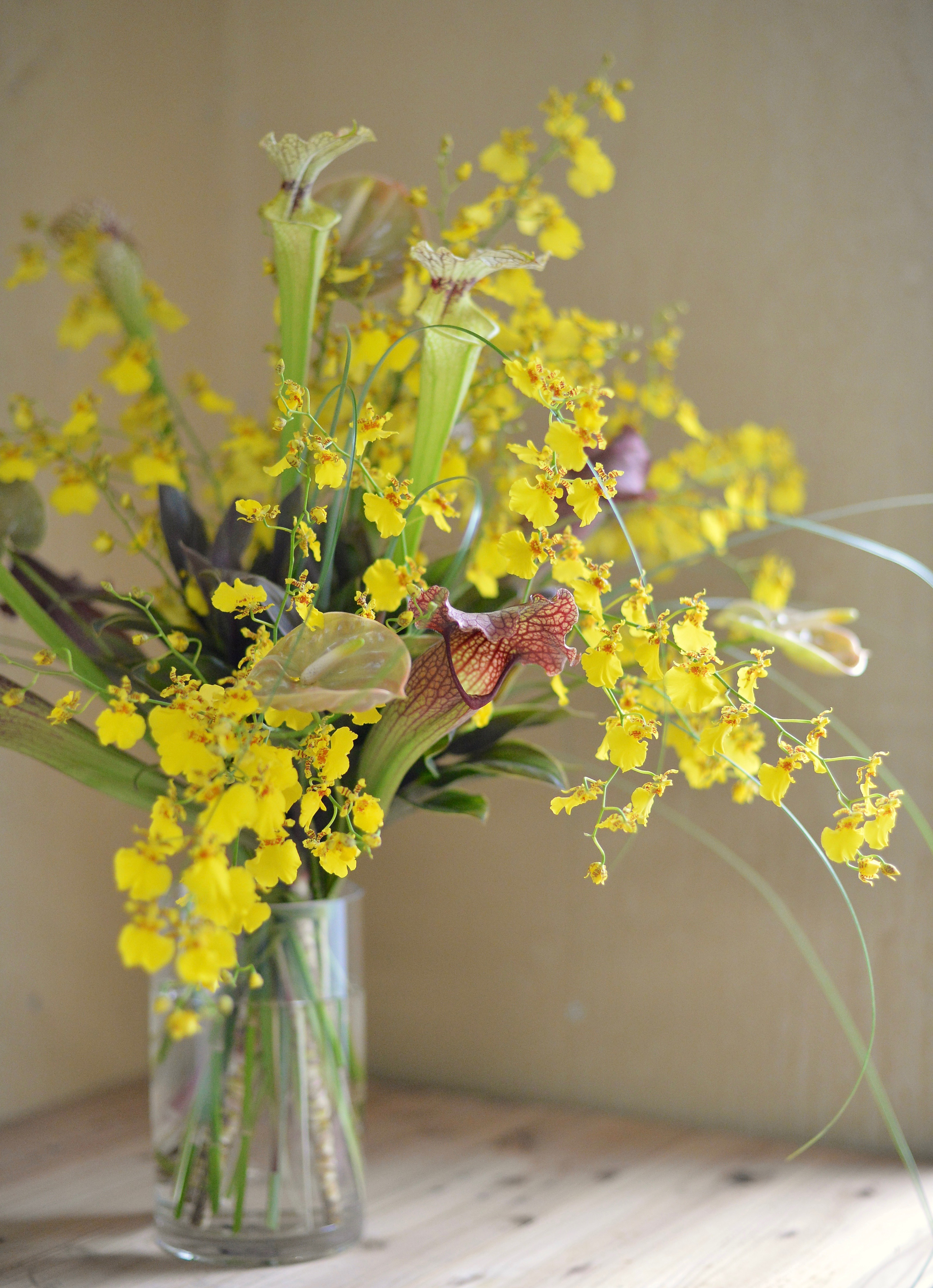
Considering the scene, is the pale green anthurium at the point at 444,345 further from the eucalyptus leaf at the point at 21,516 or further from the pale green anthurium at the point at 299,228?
the eucalyptus leaf at the point at 21,516

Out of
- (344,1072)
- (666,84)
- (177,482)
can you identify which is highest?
(666,84)

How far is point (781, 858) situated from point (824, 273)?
457 mm

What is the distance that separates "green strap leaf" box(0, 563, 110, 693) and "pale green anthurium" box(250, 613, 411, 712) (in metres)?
0.19

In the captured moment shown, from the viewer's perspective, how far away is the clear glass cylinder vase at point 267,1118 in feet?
2.15

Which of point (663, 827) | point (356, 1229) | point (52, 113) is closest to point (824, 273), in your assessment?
point (663, 827)

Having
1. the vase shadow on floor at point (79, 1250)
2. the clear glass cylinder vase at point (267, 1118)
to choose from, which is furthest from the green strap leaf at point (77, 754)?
the vase shadow on floor at point (79, 1250)

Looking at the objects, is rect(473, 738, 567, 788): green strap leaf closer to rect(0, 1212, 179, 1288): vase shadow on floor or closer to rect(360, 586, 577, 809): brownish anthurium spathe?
rect(360, 586, 577, 809): brownish anthurium spathe

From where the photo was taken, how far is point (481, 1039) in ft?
3.22

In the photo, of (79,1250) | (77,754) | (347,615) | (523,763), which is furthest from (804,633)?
(79,1250)

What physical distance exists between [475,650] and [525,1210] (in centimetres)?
47

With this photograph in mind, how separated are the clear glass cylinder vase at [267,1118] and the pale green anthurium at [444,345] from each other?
0.86 feet

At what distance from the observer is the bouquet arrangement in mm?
476

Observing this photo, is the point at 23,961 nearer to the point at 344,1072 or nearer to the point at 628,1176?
the point at 344,1072

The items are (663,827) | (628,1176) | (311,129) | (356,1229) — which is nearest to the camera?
(356,1229)
